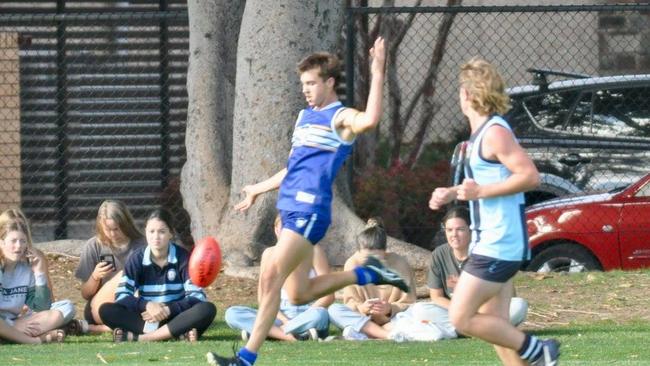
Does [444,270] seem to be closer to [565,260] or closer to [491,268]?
[565,260]

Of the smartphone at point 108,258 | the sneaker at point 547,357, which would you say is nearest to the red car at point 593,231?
the smartphone at point 108,258

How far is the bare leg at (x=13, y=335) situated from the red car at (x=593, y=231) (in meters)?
4.51

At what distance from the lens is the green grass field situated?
29.3 feet

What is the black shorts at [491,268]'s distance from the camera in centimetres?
692

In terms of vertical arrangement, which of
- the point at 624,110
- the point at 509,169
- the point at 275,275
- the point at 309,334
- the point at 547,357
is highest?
the point at 509,169

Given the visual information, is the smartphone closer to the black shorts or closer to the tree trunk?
the tree trunk

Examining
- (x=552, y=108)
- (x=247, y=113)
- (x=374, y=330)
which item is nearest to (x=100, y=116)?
(x=247, y=113)

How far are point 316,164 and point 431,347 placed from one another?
2.06m

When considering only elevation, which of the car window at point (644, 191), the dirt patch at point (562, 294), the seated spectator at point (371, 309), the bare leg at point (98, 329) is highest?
the car window at point (644, 191)

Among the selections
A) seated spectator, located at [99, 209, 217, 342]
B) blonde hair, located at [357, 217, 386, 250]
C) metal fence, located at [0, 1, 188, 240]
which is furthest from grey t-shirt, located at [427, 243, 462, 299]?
metal fence, located at [0, 1, 188, 240]

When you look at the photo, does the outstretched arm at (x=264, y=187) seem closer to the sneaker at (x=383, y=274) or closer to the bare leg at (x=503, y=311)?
the sneaker at (x=383, y=274)

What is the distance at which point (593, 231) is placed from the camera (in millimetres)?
12648

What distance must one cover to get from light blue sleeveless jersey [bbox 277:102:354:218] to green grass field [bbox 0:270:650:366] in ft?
3.95

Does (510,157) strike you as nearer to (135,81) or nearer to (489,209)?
(489,209)
